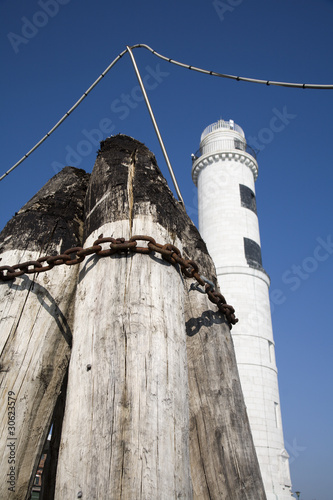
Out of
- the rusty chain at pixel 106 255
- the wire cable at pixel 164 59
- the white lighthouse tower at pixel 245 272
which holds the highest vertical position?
the white lighthouse tower at pixel 245 272

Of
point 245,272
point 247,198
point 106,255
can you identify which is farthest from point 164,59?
point 247,198

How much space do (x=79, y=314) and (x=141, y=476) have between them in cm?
73

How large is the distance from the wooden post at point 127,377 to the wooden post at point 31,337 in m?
0.23

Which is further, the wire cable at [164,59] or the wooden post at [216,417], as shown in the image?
the wire cable at [164,59]

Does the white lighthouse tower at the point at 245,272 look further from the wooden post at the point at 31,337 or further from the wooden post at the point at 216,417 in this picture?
the wooden post at the point at 31,337

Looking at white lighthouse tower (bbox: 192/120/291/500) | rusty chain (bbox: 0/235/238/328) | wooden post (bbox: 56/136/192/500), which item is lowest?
wooden post (bbox: 56/136/192/500)

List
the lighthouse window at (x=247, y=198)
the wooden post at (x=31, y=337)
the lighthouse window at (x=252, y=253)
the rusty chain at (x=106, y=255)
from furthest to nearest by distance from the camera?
the lighthouse window at (x=247, y=198) → the lighthouse window at (x=252, y=253) → the rusty chain at (x=106, y=255) → the wooden post at (x=31, y=337)

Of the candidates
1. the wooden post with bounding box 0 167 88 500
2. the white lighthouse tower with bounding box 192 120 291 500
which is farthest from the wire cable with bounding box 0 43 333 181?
the white lighthouse tower with bounding box 192 120 291 500

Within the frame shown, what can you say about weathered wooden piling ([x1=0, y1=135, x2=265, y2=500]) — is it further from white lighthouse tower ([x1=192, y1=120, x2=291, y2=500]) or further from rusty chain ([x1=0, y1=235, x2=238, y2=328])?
white lighthouse tower ([x1=192, y1=120, x2=291, y2=500])

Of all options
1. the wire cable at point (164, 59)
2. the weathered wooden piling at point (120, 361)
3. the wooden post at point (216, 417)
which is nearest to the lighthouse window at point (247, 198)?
the wire cable at point (164, 59)

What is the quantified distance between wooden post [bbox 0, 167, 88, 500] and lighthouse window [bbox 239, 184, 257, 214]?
19.7m

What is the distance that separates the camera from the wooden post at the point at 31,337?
167 cm

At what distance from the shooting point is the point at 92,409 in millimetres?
1478

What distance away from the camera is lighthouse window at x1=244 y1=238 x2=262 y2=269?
20.0 metres
